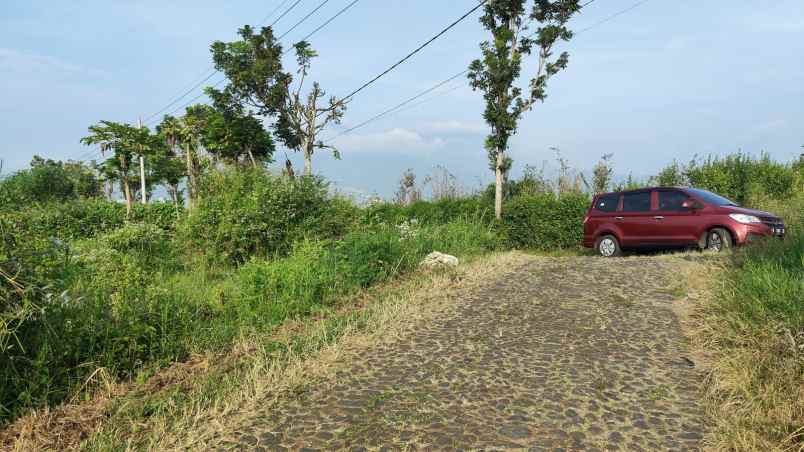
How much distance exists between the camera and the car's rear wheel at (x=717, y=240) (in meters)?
10.7

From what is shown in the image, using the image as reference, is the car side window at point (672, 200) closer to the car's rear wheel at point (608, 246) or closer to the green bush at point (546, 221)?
the car's rear wheel at point (608, 246)

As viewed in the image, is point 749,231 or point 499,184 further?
point 499,184

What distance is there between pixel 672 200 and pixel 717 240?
1.32m

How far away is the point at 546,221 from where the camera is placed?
57.9 feet

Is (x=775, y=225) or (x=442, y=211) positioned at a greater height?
(x=442, y=211)

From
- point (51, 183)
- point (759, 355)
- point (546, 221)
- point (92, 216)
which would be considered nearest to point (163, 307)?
point (759, 355)

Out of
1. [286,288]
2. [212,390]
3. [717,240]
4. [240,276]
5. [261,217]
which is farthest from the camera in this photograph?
[261,217]

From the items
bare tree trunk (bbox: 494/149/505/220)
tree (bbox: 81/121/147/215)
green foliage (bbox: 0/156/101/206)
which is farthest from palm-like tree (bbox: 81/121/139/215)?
bare tree trunk (bbox: 494/149/505/220)

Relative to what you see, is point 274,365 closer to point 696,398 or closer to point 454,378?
point 454,378

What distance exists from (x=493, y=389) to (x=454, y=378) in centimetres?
42

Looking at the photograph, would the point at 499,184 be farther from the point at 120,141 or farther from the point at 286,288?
the point at 120,141

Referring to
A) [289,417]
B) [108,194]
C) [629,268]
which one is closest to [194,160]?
[108,194]

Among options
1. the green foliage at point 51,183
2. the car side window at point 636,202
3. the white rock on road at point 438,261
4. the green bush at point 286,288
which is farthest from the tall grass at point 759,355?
the green foliage at point 51,183

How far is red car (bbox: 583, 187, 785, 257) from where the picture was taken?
10578mm
